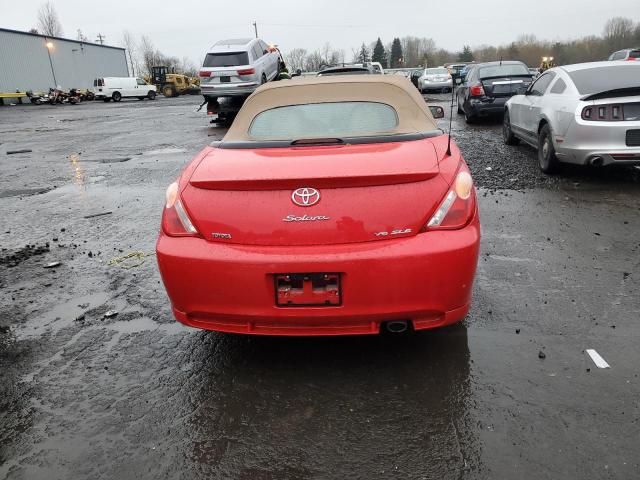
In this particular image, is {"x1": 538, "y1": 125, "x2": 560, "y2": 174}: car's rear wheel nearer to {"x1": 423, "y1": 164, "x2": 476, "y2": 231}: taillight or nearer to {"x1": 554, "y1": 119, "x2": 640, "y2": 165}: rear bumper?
{"x1": 554, "y1": 119, "x2": 640, "y2": 165}: rear bumper

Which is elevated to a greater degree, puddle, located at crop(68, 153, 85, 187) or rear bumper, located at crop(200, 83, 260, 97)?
rear bumper, located at crop(200, 83, 260, 97)

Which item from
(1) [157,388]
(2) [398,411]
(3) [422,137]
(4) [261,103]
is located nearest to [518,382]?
(2) [398,411]

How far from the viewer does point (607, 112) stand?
6.14 m

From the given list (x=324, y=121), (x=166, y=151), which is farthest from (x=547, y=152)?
(x=166, y=151)

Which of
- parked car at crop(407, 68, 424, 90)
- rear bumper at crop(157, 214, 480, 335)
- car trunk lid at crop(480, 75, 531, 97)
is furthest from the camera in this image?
parked car at crop(407, 68, 424, 90)

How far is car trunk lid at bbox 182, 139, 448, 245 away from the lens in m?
2.59

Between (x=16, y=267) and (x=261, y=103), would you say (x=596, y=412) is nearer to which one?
(x=261, y=103)

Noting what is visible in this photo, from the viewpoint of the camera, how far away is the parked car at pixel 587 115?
604 centimetres

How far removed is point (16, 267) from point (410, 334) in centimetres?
363

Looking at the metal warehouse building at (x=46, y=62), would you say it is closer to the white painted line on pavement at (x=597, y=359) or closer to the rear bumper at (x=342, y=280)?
the rear bumper at (x=342, y=280)

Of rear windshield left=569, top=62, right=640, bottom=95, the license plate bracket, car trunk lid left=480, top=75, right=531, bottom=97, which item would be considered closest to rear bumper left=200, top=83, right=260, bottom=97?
car trunk lid left=480, top=75, right=531, bottom=97

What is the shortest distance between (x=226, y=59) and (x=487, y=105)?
27.4ft

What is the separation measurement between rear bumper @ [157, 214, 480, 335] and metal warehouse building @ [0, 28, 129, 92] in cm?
5425

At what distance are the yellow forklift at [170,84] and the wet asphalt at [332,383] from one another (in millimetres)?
51531
